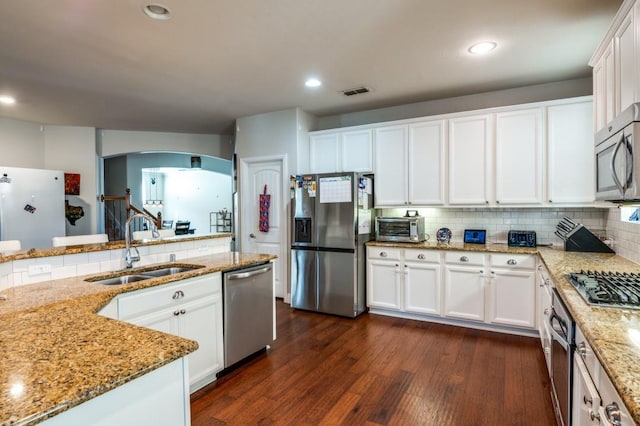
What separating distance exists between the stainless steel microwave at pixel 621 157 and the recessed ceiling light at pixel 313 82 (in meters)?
2.51

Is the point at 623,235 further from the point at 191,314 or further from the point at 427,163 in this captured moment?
the point at 191,314

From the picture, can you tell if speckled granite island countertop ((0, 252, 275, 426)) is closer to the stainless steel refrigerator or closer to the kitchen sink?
the kitchen sink

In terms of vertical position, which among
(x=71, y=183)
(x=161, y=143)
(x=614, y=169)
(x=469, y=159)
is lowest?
(x=614, y=169)

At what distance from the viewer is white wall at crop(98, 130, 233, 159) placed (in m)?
5.93

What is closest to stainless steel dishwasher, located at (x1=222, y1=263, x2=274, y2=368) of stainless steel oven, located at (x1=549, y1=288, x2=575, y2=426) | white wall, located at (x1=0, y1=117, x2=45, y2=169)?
stainless steel oven, located at (x1=549, y1=288, x2=575, y2=426)

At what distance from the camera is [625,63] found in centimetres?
190

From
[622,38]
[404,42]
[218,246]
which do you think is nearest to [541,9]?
[622,38]

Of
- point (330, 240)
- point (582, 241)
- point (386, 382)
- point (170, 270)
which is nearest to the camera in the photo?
point (386, 382)

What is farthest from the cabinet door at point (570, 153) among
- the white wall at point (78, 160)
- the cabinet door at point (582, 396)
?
the white wall at point (78, 160)

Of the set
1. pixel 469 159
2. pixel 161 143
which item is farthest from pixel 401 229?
pixel 161 143

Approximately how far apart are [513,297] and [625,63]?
2.25 metres

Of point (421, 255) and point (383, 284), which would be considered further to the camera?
point (383, 284)

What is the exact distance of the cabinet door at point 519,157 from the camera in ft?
11.5

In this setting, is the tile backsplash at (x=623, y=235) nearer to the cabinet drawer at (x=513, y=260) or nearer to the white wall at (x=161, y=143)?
the cabinet drawer at (x=513, y=260)
